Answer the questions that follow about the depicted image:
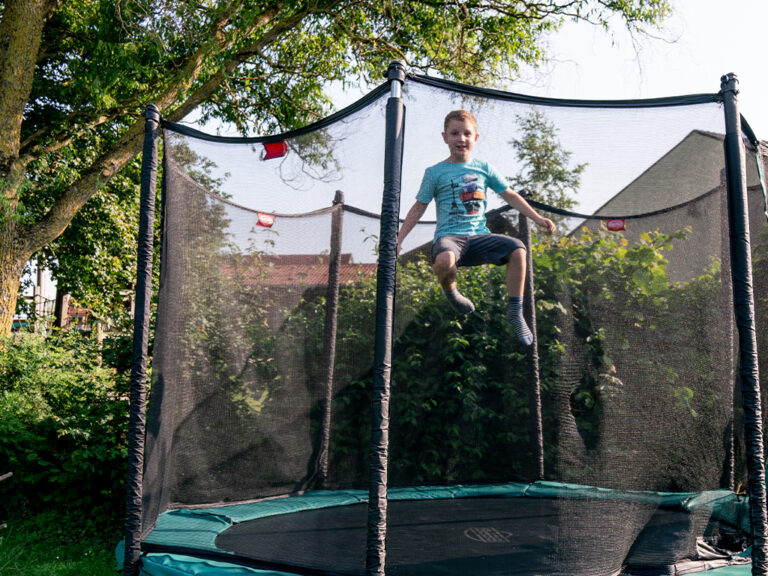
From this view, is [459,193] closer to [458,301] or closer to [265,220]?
[458,301]

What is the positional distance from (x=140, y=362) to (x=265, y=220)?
26.3 inches

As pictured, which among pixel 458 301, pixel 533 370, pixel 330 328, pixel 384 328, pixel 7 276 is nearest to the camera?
pixel 384 328

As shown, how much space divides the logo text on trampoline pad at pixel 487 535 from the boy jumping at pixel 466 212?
780 millimetres

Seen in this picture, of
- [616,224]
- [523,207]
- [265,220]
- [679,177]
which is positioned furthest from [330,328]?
[679,177]

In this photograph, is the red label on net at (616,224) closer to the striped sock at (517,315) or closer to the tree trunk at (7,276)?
the striped sock at (517,315)

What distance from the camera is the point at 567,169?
192cm

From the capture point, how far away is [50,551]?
2.91 m

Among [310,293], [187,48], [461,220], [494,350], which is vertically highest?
[187,48]

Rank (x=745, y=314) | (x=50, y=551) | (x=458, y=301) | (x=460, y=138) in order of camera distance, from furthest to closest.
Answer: (x=50, y=551), (x=458, y=301), (x=460, y=138), (x=745, y=314)

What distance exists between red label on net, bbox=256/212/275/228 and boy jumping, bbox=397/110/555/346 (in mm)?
553

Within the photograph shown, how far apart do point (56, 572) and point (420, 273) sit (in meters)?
2.12

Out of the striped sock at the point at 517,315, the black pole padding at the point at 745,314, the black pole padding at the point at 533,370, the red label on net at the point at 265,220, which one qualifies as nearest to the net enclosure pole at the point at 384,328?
the striped sock at the point at 517,315

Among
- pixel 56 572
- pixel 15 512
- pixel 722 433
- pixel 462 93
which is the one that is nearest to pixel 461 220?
pixel 462 93

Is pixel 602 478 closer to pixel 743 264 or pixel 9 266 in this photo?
pixel 743 264
